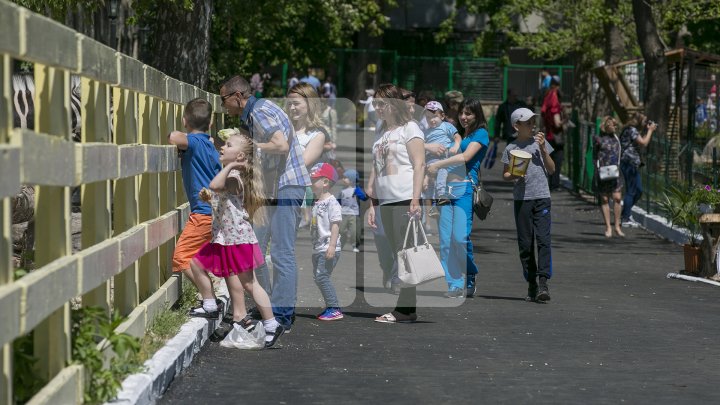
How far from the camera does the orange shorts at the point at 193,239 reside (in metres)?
9.51

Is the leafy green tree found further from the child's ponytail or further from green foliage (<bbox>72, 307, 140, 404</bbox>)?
green foliage (<bbox>72, 307, 140, 404</bbox>)

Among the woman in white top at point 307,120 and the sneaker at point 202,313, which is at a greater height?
the woman in white top at point 307,120

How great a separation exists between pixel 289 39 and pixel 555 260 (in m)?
18.4

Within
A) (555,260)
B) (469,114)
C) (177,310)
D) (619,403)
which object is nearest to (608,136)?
(555,260)

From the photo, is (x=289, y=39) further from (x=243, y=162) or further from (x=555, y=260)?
(x=243, y=162)

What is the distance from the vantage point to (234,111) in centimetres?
997

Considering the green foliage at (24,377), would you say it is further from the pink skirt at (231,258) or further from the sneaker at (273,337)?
the sneaker at (273,337)

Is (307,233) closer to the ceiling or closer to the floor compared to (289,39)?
closer to the floor

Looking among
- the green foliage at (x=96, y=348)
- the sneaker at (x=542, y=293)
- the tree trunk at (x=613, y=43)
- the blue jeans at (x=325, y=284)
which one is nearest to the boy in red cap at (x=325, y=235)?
the blue jeans at (x=325, y=284)

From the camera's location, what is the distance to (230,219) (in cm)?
888

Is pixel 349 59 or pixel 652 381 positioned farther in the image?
pixel 349 59

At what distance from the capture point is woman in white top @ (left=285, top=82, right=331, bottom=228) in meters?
10.3

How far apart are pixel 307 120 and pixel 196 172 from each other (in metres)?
1.21

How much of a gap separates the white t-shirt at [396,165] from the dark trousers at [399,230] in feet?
0.19
